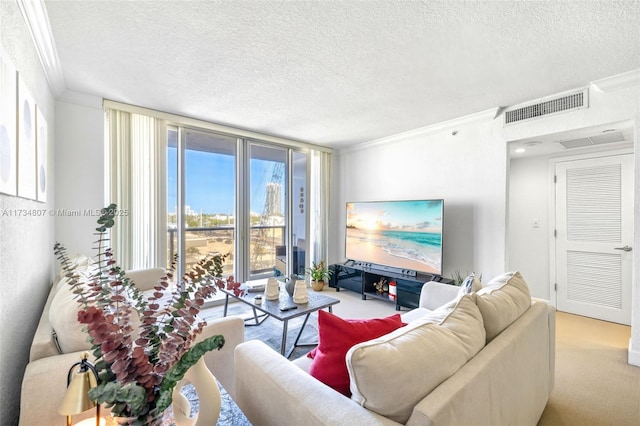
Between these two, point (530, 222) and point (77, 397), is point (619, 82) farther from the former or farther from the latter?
point (77, 397)

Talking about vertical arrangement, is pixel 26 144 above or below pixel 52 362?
above

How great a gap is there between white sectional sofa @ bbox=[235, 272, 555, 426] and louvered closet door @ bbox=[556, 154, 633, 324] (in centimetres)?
275

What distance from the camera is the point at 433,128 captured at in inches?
144

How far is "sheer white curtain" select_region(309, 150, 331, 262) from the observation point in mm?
4805

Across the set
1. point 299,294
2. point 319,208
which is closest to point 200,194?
point 319,208

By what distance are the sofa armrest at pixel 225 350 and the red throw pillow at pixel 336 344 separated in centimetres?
73

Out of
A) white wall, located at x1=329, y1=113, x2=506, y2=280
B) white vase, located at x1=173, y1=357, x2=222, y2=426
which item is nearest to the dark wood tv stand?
white wall, located at x1=329, y1=113, x2=506, y2=280

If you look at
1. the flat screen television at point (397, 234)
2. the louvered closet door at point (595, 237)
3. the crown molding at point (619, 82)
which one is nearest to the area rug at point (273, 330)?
the flat screen television at point (397, 234)

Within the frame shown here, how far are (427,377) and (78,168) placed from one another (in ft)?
11.3

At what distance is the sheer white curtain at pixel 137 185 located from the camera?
2.97 meters

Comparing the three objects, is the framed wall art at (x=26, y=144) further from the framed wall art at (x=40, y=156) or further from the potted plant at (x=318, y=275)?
the potted plant at (x=318, y=275)

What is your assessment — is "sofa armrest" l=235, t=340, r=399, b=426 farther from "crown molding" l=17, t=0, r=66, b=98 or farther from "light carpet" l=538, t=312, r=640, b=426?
"crown molding" l=17, t=0, r=66, b=98

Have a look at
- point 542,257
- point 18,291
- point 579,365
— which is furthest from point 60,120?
point 542,257

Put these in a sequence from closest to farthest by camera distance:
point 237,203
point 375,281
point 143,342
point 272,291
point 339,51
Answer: point 143,342
point 339,51
point 272,291
point 237,203
point 375,281
